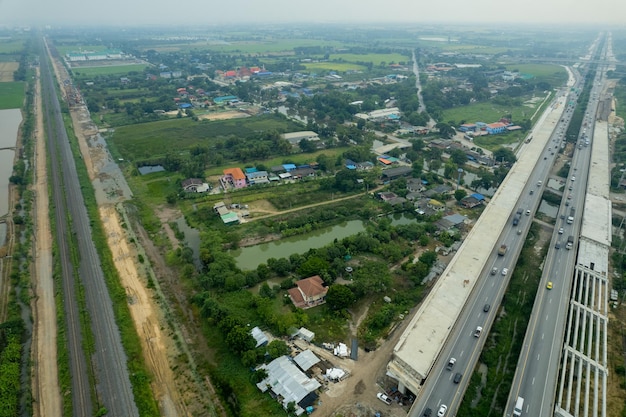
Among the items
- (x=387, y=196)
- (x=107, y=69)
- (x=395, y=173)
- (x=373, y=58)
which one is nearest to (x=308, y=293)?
(x=387, y=196)

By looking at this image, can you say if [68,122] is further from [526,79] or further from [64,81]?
[526,79]

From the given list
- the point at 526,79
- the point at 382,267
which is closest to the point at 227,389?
the point at 382,267

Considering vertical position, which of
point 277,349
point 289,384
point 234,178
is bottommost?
point 289,384

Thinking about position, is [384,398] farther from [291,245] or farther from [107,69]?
[107,69]

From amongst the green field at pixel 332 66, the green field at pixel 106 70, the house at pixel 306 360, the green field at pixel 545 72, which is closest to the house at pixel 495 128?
the green field at pixel 545 72

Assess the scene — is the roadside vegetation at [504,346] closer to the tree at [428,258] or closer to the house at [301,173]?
the tree at [428,258]

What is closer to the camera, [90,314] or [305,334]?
[305,334]
